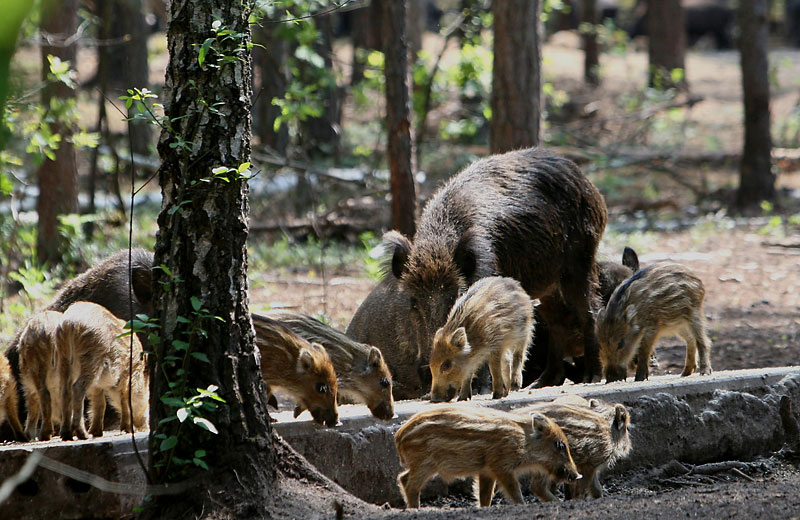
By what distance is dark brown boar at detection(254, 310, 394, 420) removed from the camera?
4957mm

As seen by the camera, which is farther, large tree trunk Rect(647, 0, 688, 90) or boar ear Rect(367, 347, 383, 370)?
large tree trunk Rect(647, 0, 688, 90)

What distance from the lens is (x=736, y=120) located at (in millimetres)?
22688

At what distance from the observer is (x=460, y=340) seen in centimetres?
534

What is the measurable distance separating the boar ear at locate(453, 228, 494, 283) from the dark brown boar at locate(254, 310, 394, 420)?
1281mm

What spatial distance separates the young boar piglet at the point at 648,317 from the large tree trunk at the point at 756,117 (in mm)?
9539

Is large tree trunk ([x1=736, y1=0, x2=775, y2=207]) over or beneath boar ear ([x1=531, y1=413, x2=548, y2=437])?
over

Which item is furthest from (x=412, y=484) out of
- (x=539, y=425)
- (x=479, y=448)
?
(x=539, y=425)

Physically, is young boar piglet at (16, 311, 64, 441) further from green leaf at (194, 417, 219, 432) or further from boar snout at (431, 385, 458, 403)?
boar snout at (431, 385, 458, 403)

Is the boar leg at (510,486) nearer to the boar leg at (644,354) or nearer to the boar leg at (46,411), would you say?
the boar leg at (644,354)

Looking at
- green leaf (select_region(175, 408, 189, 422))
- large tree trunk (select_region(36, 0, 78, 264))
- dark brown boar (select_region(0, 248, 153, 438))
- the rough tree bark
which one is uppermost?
the rough tree bark

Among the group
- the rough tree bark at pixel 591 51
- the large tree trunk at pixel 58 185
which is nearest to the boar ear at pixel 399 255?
the large tree trunk at pixel 58 185

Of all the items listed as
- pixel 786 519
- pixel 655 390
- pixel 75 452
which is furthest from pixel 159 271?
pixel 655 390

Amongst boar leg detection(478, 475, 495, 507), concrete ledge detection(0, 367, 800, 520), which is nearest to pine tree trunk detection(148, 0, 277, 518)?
concrete ledge detection(0, 367, 800, 520)

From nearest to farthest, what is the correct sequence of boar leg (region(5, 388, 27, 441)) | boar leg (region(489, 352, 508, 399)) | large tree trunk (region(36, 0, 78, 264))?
1. boar leg (region(5, 388, 27, 441))
2. boar leg (region(489, 352, 508, 399))
3. large tree trunk (region(36, 0, 78, 264))
